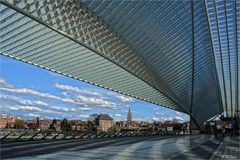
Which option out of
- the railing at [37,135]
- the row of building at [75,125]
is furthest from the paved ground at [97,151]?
the row of building at [75,125]

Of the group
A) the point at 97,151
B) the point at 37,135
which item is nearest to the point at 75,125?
the point at 37,135

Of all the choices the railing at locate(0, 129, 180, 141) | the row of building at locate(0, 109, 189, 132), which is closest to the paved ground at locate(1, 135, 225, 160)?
the railing at locate(0, 129, 180, 141)

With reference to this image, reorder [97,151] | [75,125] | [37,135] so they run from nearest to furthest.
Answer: [97,151] < [37,135] < [75,125]

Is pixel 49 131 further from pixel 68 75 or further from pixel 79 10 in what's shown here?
pixel 68 75

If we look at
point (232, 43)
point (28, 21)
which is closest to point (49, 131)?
point (28, 21)

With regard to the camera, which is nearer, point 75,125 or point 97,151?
point 97,151

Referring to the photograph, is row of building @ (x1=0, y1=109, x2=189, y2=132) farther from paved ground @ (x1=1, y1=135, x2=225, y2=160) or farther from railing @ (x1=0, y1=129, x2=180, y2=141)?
paved ground @ (x1=1, y1=135, x2=225, y2=160)

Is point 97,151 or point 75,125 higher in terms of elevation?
point 97,151

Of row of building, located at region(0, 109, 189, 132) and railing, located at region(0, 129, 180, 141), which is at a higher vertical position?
railing, located at region(0, 129, 180, 141)

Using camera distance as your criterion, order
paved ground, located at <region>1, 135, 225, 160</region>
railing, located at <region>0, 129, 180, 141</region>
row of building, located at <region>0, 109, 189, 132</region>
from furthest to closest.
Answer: row of building, located at <region>0, 109, 189, 132</region> < railing, located at <region>0, 129, 180, 141</region> < paved ground, located at <region>1, 135, 225, 160</region>

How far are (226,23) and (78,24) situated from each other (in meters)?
11.4

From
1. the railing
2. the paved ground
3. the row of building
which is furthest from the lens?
the row of building

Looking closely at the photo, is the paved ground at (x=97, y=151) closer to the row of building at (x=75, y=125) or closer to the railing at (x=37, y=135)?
the railing at (x=37, y=135)

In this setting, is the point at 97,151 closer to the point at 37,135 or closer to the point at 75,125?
the point at 37,135
